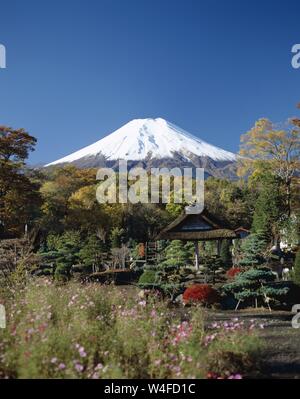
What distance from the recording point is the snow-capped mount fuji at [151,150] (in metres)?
130

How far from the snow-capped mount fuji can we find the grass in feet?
374

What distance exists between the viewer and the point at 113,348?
6.31 m

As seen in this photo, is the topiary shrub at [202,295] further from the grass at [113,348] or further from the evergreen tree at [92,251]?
the evergreen tree at [92,251]

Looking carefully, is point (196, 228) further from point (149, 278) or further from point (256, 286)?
point (256, 286)

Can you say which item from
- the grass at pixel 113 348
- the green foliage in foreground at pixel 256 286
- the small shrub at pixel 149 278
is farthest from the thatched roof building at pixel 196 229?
the grass at pixel 113 348

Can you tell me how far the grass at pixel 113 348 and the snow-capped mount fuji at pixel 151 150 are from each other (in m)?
114

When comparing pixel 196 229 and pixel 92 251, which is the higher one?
pixel 196 229

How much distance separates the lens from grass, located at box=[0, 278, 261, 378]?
544 centimetres

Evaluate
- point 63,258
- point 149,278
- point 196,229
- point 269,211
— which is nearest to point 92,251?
point 63,258

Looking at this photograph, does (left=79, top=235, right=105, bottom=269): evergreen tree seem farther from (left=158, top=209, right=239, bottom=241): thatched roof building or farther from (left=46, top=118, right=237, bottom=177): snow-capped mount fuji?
(left=46, top=118, right=237, bottom=177): snow-capped mount fuji

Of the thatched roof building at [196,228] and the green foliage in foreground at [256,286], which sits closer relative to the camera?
the green foliage in foreground at [256,286]

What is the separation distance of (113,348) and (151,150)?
139m
